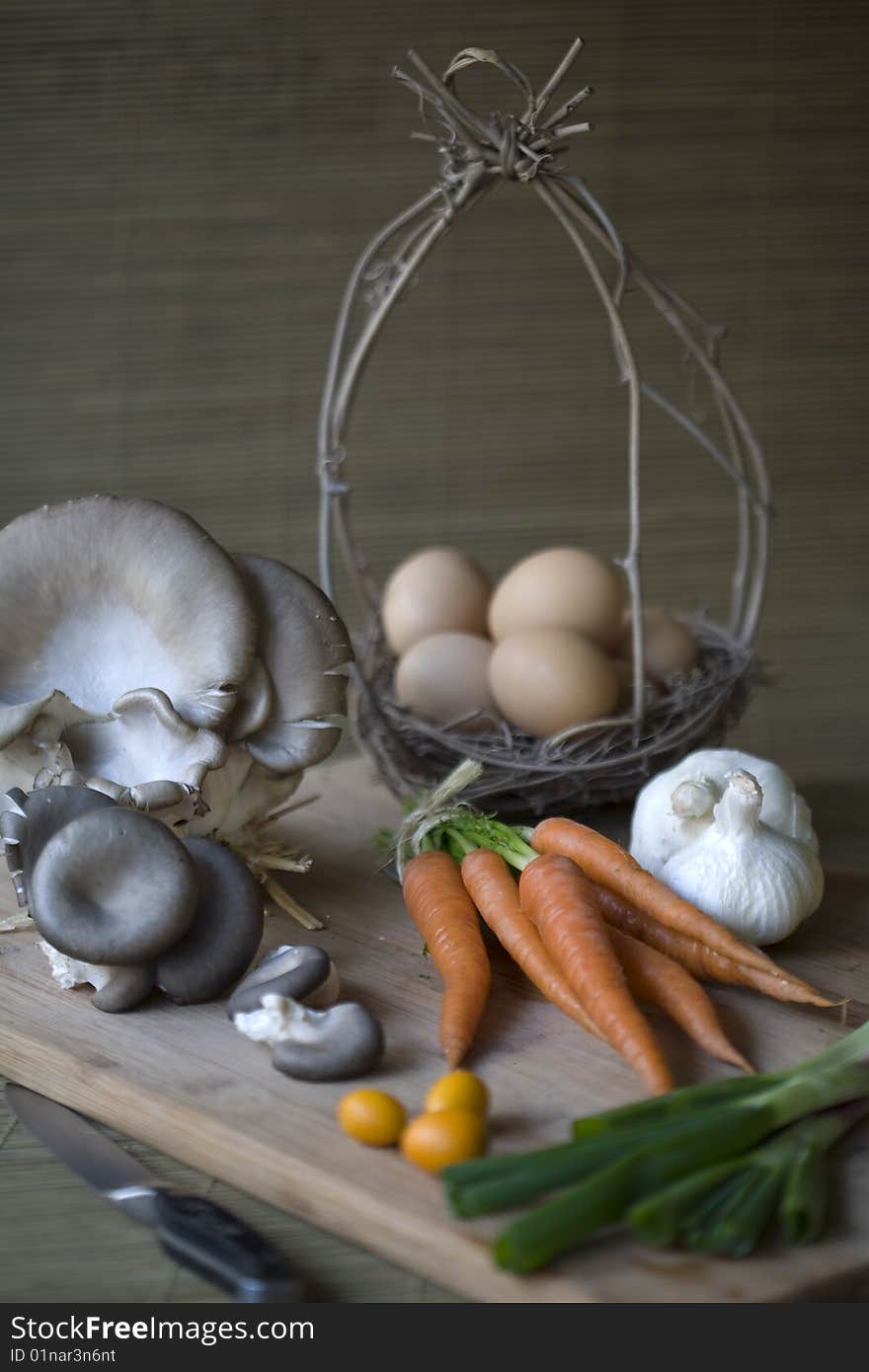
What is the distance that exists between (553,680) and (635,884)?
14.9 inches

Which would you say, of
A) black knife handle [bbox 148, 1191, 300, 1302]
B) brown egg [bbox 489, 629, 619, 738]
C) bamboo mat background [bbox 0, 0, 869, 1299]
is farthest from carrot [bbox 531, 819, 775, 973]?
bamboo mat background [bbox 0, 0, 869, 1299]

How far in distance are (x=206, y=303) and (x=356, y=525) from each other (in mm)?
626

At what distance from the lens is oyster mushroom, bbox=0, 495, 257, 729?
1.55m

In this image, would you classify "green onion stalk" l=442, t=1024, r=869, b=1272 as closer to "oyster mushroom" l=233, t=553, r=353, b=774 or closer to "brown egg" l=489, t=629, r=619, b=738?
"oyster mushroom" l=233, t=553, r=353, b=774

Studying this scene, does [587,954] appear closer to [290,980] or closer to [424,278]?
[290,980]

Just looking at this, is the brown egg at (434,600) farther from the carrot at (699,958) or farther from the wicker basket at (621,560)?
the carrot at (699,958)

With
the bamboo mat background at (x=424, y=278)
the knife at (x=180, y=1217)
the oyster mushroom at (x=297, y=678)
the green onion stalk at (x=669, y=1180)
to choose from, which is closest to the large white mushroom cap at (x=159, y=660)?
the oyster mushroom at (x=297, y=678)

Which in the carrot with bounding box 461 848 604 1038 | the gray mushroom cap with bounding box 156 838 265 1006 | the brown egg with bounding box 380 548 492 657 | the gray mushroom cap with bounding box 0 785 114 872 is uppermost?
the gray mushroom cap with bounding box 0 785 114 872

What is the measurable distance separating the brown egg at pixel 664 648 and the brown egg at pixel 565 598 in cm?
4

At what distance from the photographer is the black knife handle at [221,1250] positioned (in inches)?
41.4

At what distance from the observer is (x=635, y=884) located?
1513 millimetres

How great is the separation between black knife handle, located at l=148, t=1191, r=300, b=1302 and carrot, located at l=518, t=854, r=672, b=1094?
1.20ft

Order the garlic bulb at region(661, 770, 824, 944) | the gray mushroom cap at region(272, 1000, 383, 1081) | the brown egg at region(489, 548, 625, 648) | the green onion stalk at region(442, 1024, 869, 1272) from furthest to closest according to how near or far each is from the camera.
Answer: the brown egg at region(489, 548, 625, 648) → the garlic bulb at region(661, 770, 824, 944) → the gray mushroom cap at region(272, 1000, 383, 1081) → the green onion stalk at region(442, 1024, 869, 1272)

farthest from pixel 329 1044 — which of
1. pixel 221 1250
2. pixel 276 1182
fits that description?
pixel 221 1250
